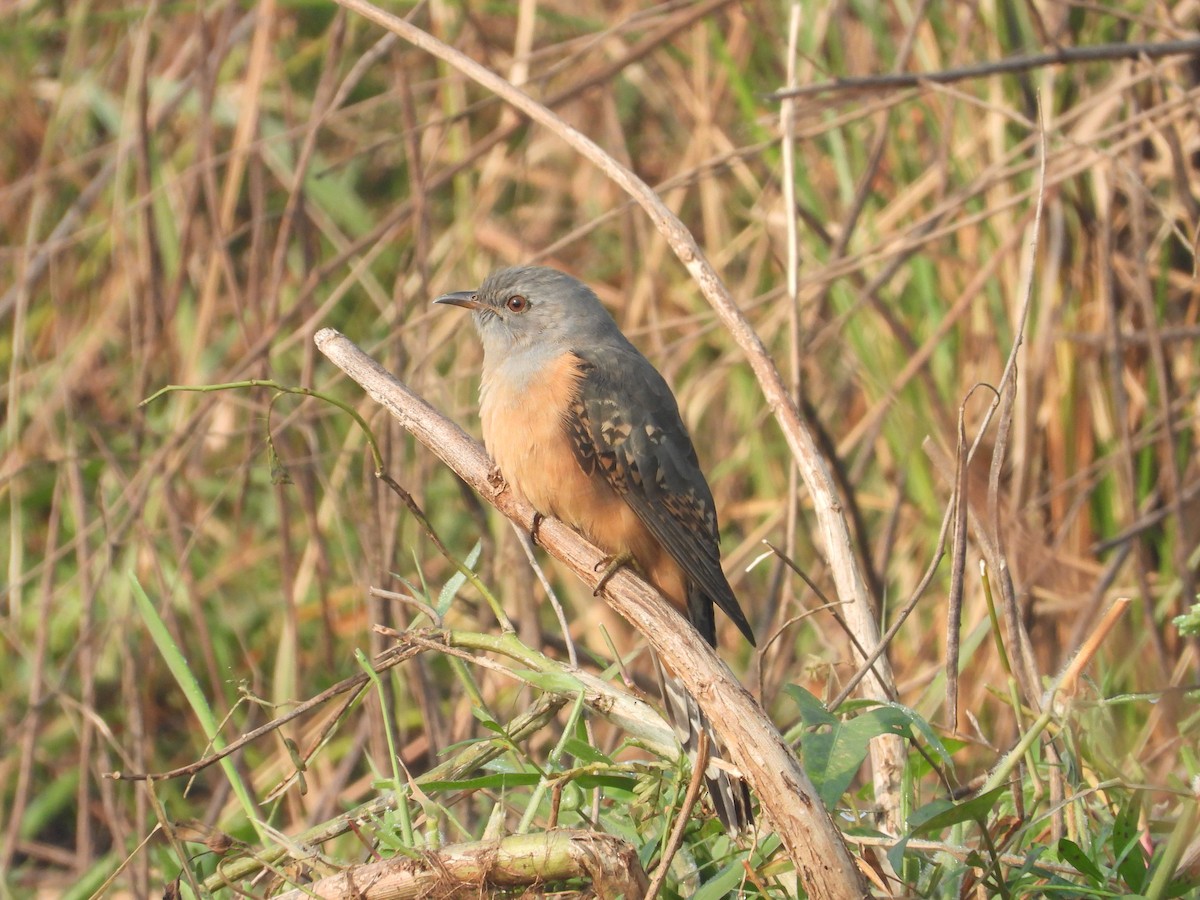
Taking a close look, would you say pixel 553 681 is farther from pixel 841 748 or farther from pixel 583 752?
pixel 841 748

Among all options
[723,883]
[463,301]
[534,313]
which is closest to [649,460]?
[534,313]

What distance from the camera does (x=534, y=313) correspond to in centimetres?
459

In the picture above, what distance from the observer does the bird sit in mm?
4043

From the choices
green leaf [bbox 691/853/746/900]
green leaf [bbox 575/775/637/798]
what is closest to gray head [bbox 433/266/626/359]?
green leaf [bbox 575/775/637/798]

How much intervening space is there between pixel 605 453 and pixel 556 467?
21cm

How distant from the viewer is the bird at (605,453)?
404 centimetres

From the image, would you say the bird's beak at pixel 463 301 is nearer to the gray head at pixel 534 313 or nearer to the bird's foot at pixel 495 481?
the gray head at pixel 534 313

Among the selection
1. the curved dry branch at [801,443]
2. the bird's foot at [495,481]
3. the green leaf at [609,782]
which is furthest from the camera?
the bird's foot at [495,481]

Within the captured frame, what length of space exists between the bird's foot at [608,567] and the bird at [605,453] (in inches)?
1.2

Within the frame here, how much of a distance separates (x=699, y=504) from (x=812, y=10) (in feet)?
9.06

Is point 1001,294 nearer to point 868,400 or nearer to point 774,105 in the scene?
point 868,400

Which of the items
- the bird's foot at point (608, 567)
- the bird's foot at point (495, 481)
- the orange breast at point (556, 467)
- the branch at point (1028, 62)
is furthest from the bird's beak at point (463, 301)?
the bird's foot at point (495, 481)

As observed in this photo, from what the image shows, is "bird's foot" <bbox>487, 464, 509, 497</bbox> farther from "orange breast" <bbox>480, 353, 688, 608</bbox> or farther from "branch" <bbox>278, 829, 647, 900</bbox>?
"branch" <bbox>278, 829, 647, 900</bbox>

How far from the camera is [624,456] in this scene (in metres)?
4.19
